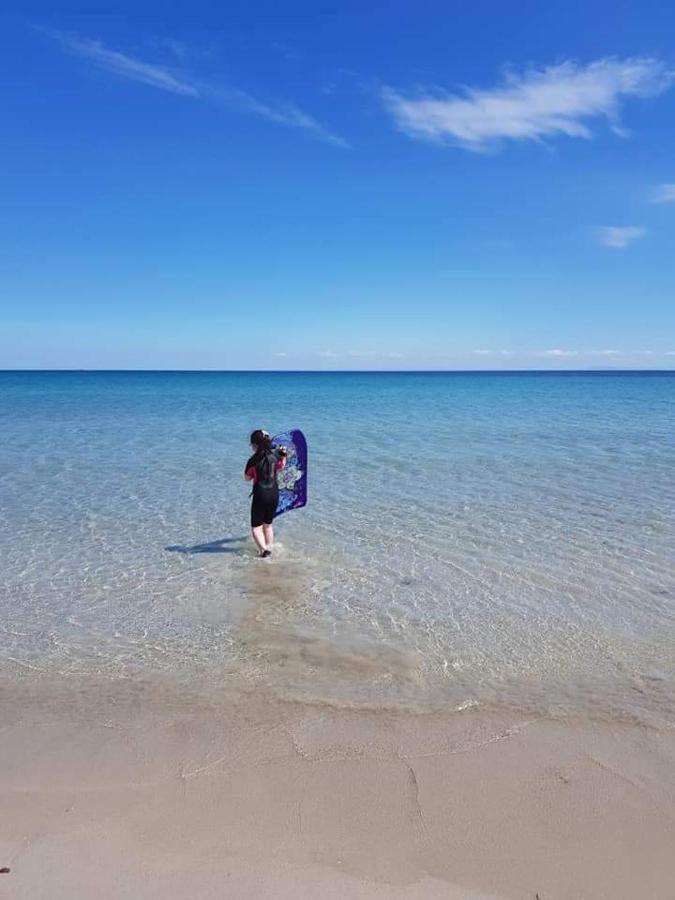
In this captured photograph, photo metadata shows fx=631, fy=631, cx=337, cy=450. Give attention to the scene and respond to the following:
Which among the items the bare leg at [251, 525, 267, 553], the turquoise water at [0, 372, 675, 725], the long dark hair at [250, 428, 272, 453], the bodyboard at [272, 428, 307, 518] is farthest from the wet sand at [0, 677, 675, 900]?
the bodyboard at [272, 428, 307, 518]

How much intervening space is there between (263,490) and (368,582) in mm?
2102

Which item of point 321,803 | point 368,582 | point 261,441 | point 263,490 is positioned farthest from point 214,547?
point 321,803

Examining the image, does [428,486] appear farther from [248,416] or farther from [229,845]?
[248,416]

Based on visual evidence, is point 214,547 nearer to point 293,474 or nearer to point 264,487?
point 264,487

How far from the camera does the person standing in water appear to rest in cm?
897

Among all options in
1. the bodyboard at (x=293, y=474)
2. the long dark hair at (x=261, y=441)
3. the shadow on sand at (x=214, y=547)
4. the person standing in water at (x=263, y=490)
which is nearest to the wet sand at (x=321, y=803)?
the person standing in water at (x=263, y=490)

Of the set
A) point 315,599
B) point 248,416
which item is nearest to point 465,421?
point 248,416

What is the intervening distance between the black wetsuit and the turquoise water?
0.59 m

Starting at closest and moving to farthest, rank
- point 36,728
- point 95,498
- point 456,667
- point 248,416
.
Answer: point 36,728
point 456,667
point 95,498
point 248,416

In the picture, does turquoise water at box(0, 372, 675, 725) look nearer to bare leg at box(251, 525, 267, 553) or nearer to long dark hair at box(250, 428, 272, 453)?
bare leg at box(251, 525, 267, 553)

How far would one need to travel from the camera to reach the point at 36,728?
14.9 feet

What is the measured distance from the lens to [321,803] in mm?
3672

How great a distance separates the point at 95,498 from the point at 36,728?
8.37 m

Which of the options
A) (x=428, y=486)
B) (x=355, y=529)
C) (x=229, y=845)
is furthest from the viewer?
(x=428, y=486)
